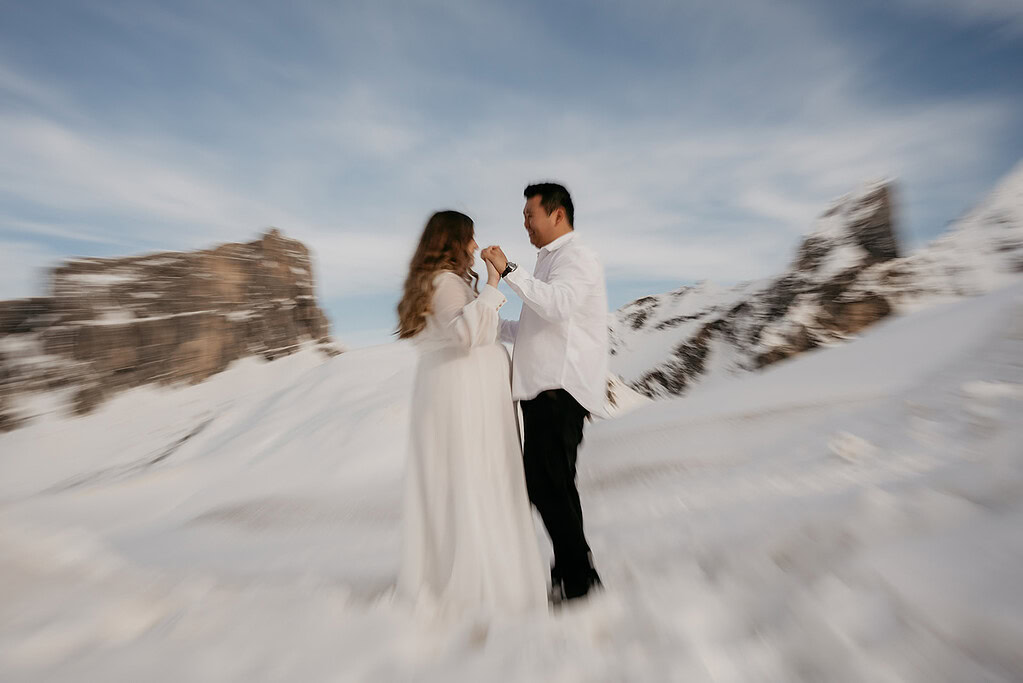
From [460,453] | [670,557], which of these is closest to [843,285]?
[670,557]

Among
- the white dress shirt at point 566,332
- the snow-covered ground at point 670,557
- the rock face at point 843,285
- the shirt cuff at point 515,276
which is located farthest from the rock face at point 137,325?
the rock face at point 843,285

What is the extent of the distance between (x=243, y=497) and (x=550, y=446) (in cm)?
495

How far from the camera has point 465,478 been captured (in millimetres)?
2299

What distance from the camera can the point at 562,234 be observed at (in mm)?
2523

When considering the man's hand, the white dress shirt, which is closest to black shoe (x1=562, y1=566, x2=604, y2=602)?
the white dress shirt

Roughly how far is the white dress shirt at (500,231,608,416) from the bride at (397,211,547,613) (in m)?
0.14

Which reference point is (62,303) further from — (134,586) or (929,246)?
(929,246)

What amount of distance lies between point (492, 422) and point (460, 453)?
19cm

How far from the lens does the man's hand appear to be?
224 centimetres

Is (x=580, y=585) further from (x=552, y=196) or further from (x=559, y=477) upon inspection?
(x=552, y=196)

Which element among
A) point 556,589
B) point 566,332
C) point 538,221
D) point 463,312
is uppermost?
point 538,221

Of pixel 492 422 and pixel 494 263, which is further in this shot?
pixel 492 422

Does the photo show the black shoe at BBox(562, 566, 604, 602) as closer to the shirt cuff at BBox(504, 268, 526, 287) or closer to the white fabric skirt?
the white fabric skirt

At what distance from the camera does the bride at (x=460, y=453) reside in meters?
2.24
